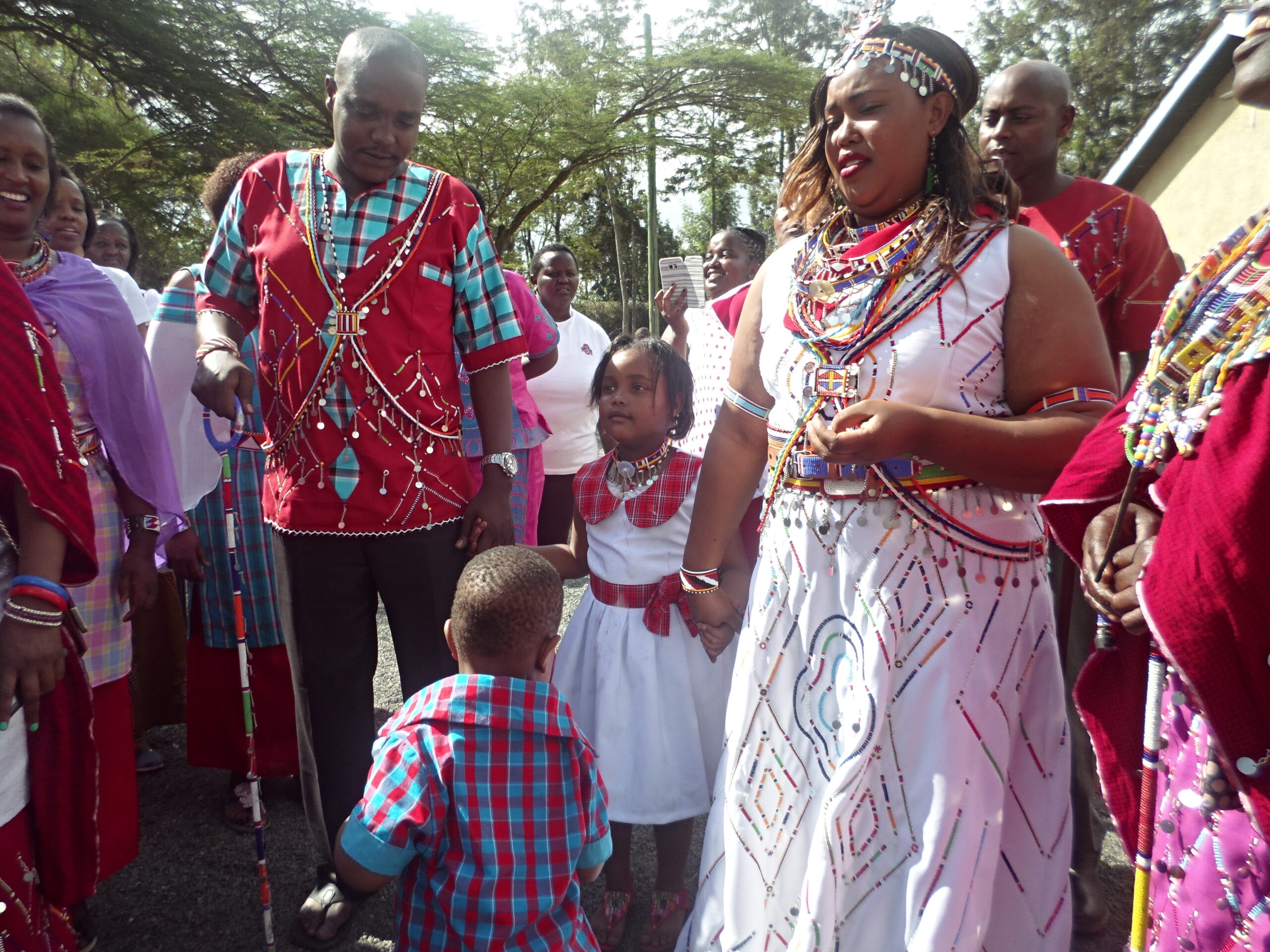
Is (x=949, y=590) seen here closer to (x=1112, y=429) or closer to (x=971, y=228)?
(x=1112, y=429)

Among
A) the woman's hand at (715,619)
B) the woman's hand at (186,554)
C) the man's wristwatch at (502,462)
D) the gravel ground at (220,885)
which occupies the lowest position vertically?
the gravel ground at (220,885)

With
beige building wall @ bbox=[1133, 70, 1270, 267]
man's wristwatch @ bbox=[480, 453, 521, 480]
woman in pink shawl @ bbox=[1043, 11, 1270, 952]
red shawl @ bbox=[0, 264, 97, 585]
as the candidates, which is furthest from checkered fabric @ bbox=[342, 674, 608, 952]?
beige building wall @ bbox=[1133, 70, 1270, 267]

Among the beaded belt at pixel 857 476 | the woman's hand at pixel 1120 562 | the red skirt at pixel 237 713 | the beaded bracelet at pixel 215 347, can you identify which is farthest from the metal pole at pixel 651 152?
the woman's hand at pixel 1120 562

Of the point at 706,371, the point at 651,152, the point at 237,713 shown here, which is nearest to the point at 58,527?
the point at 237,713

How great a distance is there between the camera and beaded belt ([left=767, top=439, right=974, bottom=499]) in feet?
6.02

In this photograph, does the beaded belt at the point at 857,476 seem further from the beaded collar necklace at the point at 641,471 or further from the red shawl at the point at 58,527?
the red shawl at the point at 58,527

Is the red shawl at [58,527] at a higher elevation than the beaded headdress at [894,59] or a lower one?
lower

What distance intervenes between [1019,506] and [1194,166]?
462 inches

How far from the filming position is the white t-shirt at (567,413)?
16.7 ft

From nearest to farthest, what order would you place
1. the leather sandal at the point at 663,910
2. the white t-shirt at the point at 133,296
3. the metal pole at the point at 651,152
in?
the leather sandal at the point at 663,910, the white t-shirt at the point at 133,296, the metal pole at the point at 651,152

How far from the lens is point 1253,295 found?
1.23 m

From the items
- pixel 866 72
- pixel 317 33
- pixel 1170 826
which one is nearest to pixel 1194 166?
pixel 866 72

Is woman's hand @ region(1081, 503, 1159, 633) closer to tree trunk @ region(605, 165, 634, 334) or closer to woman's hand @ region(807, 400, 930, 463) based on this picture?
woman's hand @ region(807, 400, 930, 463)

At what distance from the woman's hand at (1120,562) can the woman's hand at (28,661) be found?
1843mm
